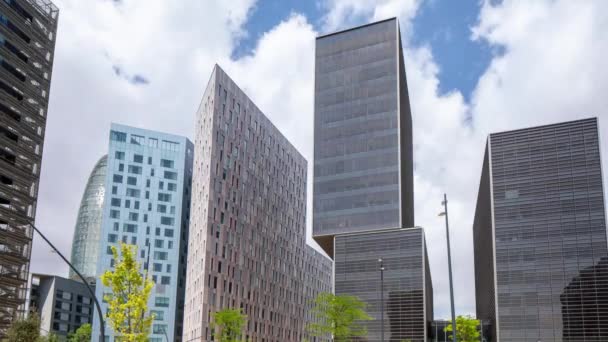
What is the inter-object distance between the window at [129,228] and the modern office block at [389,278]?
56393 millimetres

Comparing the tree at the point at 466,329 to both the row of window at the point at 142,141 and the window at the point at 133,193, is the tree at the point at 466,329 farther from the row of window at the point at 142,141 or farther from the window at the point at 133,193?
the row of window at the point at 142,141

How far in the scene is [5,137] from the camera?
267 feet

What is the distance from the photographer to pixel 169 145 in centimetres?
15550

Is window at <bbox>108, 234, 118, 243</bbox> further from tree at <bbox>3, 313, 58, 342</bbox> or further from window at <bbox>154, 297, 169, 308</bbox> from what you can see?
tree at <bbox>3, 313, 58, 342</bbox>

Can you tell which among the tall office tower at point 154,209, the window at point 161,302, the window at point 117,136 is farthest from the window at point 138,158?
the window at point 161,302

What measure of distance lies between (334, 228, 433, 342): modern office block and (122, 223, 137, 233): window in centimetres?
5639

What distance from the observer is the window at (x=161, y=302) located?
14175 centimetres

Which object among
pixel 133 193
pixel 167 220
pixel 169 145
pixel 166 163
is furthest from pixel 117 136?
pixel 167 220

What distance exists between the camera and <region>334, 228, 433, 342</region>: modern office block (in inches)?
3949

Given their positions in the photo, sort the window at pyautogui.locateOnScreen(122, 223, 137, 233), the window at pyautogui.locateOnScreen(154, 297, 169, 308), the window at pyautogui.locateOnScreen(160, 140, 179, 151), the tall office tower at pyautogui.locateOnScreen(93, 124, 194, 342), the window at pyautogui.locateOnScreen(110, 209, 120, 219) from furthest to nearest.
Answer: the window at pyautogui.locateOnScreen(160, 140, 179, 151), the window at pyautogui.locateOnScreen(122, 223, 137, 233), the window at pyautogui.locateOnScreen(110, 209, 120, 219), the tall office tower at pyautogui.locateOnScreen(93, 124, 194, 342), the window at pyautogui.locateOnScreen(154, 297, 169, 308)

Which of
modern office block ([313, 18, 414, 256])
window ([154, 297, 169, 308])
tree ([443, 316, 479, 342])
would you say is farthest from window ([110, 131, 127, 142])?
tree ([443, 316, 479, 342])

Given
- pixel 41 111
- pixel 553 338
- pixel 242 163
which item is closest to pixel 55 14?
pixel 41 111

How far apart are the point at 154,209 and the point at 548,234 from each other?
8886 cm

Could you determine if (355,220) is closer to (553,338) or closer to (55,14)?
(553,338)
